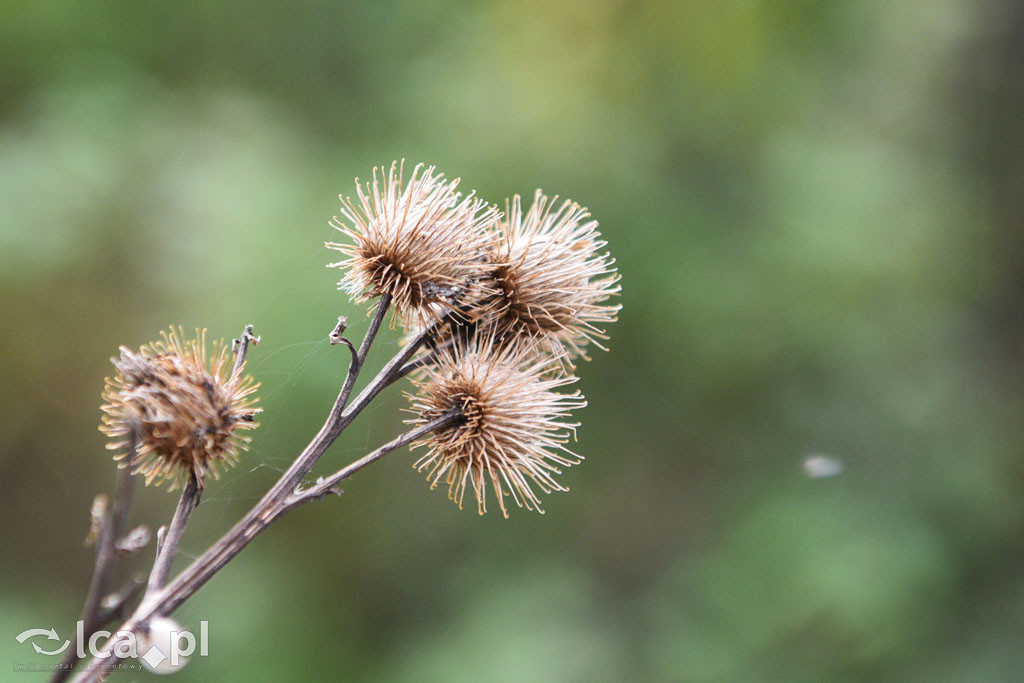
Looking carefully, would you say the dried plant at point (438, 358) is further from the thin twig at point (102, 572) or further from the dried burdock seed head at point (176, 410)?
the thin twig at point (102, 572)

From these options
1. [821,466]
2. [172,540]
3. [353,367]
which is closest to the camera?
[172,540]

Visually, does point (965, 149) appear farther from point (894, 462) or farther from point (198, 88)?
point (198, 88)

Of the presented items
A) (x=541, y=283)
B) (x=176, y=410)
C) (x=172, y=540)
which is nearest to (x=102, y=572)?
(x=172, y=540)

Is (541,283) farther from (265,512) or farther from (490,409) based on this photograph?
(265,512)

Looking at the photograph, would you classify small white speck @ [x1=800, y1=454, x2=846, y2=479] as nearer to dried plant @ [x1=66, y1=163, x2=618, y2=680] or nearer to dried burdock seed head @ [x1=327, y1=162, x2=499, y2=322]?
dried plant @ [x1=66, y1=163, x2=618, y2=680]

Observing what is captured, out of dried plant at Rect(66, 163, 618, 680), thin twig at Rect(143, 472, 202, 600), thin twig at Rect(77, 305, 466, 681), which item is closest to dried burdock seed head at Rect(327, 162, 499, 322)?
dried plant at Rect(66, 163, 618, 680)

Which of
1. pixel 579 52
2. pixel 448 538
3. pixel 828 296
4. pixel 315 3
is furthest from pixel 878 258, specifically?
pixel 315 3
